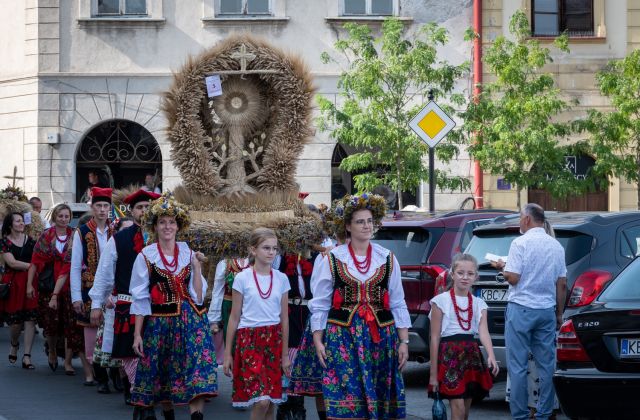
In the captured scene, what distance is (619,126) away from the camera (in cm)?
2456

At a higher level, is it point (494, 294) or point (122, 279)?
point (122, 279)

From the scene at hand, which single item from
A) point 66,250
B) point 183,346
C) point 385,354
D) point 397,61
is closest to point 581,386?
point 385,354

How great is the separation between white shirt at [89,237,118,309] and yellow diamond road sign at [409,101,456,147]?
6.53m

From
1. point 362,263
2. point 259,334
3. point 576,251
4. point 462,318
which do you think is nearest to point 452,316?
point 462,318

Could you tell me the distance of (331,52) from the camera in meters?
27.7

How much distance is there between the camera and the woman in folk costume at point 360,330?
9242 millimetres

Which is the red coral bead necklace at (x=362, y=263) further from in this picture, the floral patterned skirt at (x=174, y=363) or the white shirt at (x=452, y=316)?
the floral patterned skirt at (x=174, y=363)

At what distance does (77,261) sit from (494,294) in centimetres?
409

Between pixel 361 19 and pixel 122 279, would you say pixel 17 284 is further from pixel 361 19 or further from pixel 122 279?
pixel 361 19

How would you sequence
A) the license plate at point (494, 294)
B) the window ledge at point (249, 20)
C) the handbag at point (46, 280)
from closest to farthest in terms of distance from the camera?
the license plate at point (494, 294)
the handbag at point (46, 280)
the window ledge at point (249, 20)

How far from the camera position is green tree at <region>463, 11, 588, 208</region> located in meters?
23.3

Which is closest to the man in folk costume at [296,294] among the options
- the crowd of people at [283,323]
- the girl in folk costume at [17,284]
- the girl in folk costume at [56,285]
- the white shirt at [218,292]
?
the crowd of people at [283,323]

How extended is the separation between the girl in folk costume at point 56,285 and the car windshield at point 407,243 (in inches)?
135

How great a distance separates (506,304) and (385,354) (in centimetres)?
312
